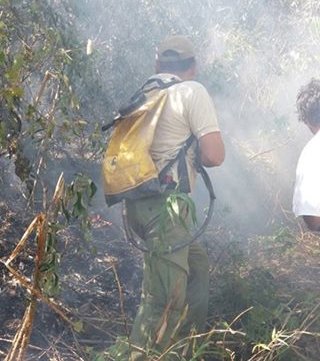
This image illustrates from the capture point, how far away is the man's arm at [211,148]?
2.66 metres

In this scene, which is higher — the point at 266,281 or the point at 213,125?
the point at 213,125

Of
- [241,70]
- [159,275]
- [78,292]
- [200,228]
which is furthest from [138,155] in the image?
[241,70]

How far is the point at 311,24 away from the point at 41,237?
6470 millimetres

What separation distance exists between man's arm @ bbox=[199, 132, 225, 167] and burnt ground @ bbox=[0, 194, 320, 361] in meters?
0.70

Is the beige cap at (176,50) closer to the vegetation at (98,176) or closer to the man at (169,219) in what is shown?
the man at (169,219)

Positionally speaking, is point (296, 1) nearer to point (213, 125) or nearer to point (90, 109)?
point (90, 109)

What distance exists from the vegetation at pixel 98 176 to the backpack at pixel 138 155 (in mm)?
213

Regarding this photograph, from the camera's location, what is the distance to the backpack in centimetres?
262

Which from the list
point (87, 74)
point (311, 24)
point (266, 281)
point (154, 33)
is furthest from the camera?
point (311, 24)

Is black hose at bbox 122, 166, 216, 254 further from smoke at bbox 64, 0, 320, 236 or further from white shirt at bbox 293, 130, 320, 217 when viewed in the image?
smoke at bbox 64, 0, 320, 236

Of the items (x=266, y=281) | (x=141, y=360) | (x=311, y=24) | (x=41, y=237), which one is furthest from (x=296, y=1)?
(x=41, y=237)

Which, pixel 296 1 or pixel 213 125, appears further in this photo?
pixel 296 1

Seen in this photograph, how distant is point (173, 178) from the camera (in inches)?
107

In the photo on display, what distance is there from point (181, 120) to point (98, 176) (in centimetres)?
221
